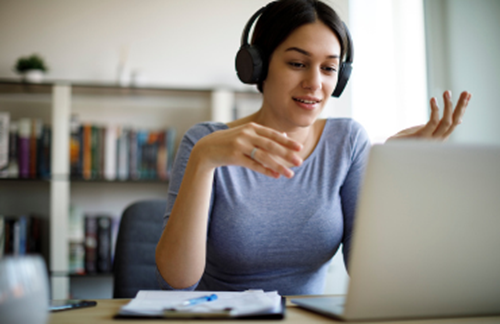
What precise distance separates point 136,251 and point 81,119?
1.58 m

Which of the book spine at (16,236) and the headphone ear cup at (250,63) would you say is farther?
the book spine at (16,236)

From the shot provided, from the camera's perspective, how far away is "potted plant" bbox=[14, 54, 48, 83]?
238cm

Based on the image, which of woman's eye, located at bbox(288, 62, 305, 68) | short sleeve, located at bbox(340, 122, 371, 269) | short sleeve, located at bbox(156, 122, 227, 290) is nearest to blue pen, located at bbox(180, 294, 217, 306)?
short sleeve, located at bbox(156, 122, 227, 290)

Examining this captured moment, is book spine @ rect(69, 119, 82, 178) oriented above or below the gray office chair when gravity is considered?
above

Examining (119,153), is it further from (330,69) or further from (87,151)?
(330,69)

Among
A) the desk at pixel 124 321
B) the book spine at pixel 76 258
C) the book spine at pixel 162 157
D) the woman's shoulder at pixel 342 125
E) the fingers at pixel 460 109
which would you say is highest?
the fingers at pixel 460 109

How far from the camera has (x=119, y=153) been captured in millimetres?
2457

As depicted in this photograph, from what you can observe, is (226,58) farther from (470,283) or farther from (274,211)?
(470,283)

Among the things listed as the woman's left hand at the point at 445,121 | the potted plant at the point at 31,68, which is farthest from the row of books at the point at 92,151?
the woman's left hand at the point at 445,121

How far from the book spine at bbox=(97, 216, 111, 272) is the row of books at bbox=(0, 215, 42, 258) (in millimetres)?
332

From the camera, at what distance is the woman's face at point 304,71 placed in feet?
3.62

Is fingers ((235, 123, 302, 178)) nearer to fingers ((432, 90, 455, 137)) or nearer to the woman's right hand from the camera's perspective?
the woman's right hand

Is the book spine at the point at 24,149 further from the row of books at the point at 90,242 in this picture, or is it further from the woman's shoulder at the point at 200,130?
the woman's shoulder at the point at 200,130

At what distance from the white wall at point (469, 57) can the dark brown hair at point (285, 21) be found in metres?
0.99
